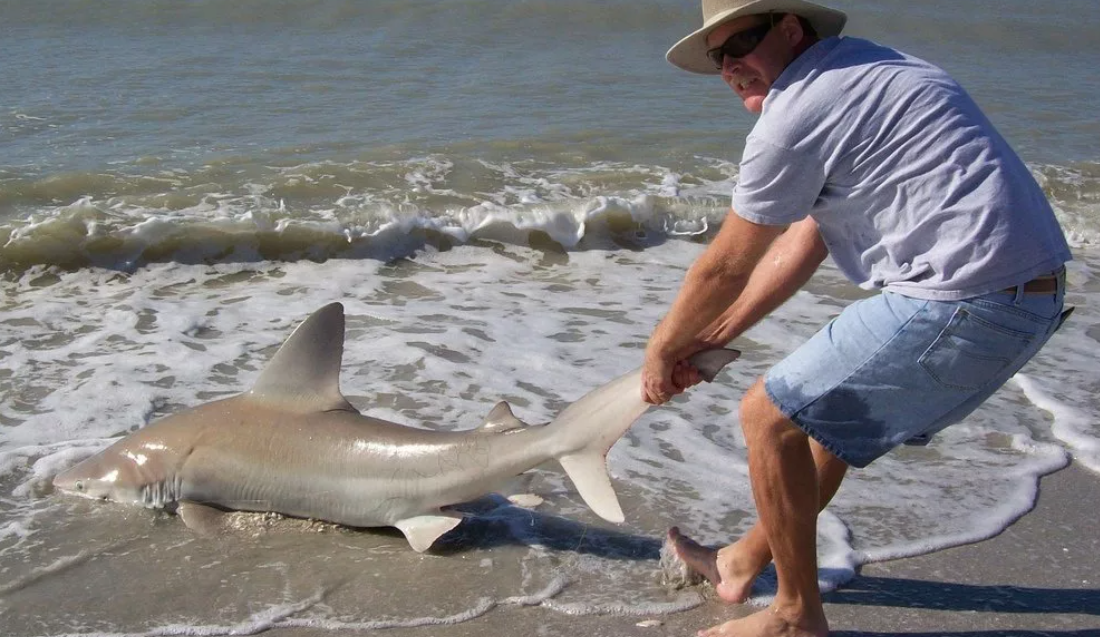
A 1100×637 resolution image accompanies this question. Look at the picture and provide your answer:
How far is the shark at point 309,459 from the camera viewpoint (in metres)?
4.08

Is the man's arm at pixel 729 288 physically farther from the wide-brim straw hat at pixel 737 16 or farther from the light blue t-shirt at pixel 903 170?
the wide-brim straw hat at pixel 737 16

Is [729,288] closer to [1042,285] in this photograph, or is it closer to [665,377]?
[665,377]

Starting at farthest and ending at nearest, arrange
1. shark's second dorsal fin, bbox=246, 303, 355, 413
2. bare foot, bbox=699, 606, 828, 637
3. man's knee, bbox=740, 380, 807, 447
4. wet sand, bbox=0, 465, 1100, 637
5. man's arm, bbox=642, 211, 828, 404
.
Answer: shark's second dorsal fin, bbox=246, 303, 355, 413, wet sand, bbox=0, 465, 1100, 637, bare foot, bbox=699, 606, 828, 637, man's knee, bbox=740, 380, 807, 447, man's arm, bbox=642, 211, 828, 404

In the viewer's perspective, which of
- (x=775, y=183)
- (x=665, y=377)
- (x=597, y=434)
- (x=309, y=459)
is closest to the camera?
(x=775, y=183)

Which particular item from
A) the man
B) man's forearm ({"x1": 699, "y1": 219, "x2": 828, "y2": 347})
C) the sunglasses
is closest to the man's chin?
the man

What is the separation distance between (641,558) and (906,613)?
89 centimetres

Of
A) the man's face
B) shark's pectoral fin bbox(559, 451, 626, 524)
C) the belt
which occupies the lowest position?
shark's pectoral fin bbox(559, 451, 626, 524)

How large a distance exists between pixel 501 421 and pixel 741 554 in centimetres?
88

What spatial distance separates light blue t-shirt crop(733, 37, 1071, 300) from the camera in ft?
9.62

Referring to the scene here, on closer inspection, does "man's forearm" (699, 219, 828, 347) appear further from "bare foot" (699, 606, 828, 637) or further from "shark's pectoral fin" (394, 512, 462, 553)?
"shark's pectoral fin" (394, 512, 462, 553)

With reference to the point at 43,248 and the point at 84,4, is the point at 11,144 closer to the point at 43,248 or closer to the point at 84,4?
the point at 43,248

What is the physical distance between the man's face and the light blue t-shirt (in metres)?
0.07

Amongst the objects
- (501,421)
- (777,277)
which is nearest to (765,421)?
(777,277)

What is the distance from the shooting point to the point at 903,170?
9.79 ft
